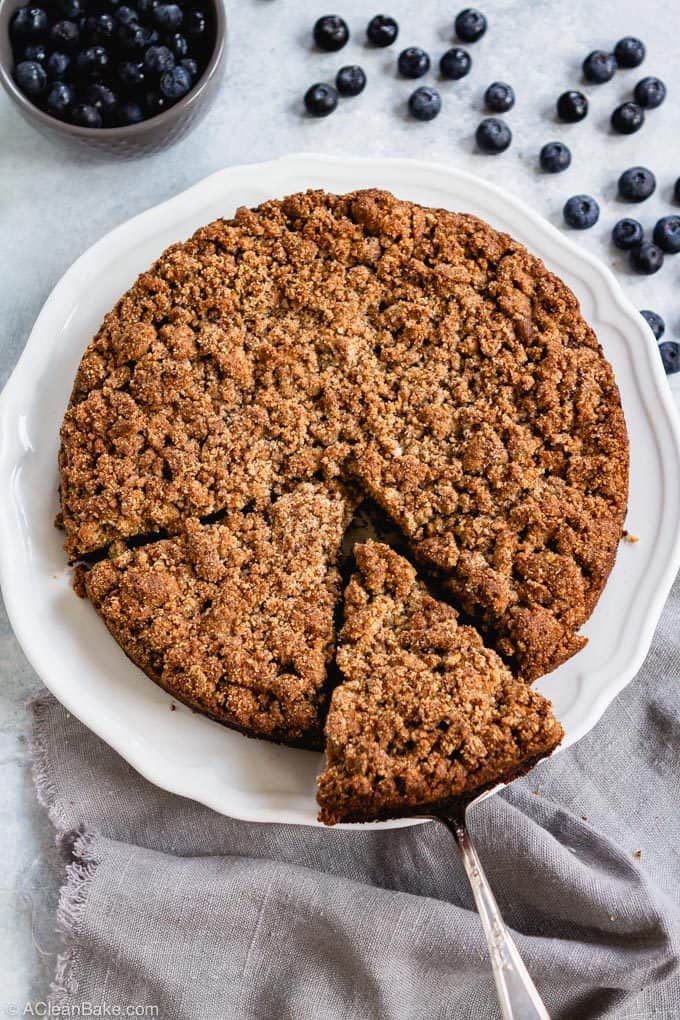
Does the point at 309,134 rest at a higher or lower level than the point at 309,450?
higher

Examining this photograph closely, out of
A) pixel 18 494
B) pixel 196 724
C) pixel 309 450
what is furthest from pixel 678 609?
pixel 18 494

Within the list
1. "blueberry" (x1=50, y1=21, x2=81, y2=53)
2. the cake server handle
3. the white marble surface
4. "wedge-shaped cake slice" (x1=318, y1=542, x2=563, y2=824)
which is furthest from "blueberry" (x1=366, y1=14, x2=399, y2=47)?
the cake server handle

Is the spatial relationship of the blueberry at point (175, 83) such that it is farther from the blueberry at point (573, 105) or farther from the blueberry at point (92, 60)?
the blueberry at point (573, 105)

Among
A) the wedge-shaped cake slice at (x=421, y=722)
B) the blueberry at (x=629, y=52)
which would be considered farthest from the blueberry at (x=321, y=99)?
the wedge-shaped cake slice at (x=421, y=722)

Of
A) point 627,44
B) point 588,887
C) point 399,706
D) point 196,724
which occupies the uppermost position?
point 627,44

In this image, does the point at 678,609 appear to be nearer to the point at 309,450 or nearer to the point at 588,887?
the point at 588,887
